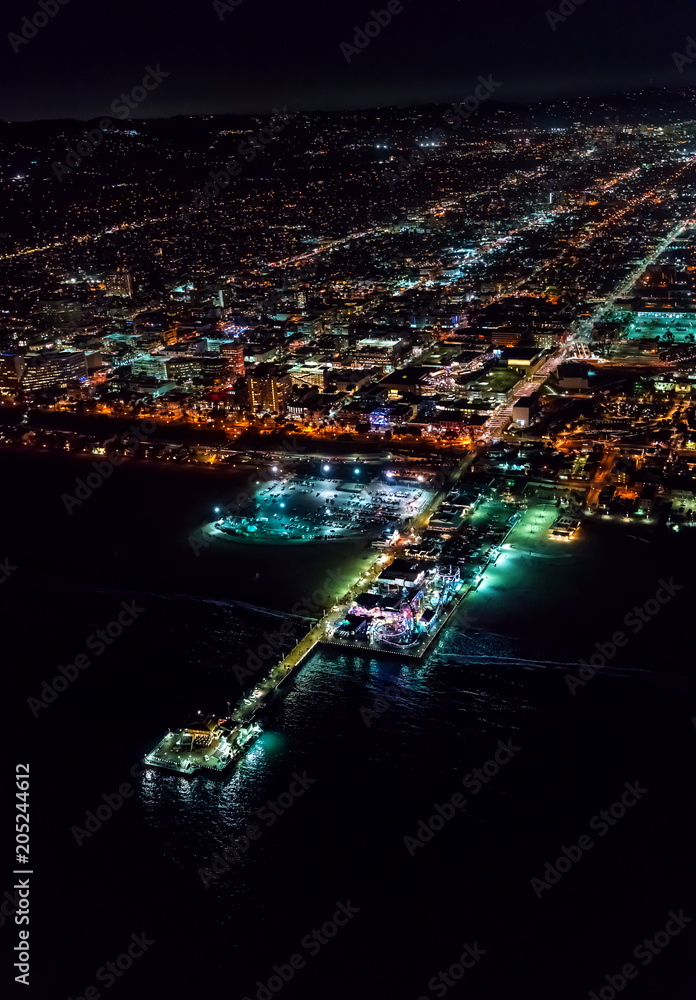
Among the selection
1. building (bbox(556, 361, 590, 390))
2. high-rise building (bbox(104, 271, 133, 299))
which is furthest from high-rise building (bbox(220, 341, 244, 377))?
high-rise building (bbox(104, 271, 133, 299))

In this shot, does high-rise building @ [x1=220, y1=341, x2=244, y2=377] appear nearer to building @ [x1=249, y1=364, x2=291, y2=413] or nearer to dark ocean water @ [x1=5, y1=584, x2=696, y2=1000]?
building @ [x1=249, y1=364, x2=291, y2=413]

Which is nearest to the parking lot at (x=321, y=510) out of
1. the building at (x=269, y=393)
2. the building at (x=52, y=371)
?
the building at (x=269, y=393)

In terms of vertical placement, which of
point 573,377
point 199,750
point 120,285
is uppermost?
point 199,750

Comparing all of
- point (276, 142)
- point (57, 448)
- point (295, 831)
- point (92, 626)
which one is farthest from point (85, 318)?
point (276, 142)

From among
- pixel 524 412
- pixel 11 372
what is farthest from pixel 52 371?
pixel 524 412

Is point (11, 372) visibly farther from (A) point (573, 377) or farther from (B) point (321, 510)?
(A) point (573, 377)

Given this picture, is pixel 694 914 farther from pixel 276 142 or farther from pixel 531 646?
pixel 276 142
